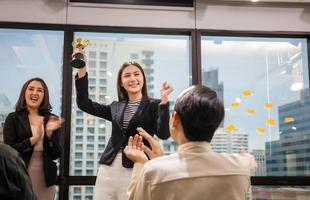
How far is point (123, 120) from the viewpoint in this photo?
9.04 ft

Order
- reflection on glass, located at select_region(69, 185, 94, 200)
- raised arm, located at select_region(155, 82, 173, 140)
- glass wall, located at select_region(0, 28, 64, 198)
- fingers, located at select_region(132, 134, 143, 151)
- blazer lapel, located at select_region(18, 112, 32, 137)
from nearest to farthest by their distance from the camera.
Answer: fingers, located at select_region(132, 134, 143, 151)
raised arm, located at select_region(155, 82, 173, 140)
blazer lapel, located at select_region(18, 112, 32, 137)
reflection on glass, located at select_region(69, 185, 94, 200)
glass wall, located at select_region(0, 28, 64, 198)

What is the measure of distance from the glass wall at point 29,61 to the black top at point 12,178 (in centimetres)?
208

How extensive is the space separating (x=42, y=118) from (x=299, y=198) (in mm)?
2614

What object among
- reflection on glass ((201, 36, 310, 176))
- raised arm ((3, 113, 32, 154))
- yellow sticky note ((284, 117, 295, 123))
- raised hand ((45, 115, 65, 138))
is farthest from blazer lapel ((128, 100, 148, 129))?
yellow sticky note ((284, 117, 295, 123))

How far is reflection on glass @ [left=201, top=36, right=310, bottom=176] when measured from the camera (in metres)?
3.82

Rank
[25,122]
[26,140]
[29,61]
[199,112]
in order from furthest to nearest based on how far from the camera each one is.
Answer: [29,61] < [25,122] < [26,140] < [199,112]

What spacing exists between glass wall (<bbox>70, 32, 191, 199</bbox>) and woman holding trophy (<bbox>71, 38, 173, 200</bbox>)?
2.47 feet

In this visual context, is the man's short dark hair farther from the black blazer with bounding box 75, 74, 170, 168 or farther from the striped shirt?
the striped shirt

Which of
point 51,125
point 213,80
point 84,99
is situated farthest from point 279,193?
point 51,125

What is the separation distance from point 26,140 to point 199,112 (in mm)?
2023

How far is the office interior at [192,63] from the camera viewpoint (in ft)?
12.0

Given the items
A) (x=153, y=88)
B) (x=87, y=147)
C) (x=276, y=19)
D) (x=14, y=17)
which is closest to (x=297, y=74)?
(x=276, y=19)

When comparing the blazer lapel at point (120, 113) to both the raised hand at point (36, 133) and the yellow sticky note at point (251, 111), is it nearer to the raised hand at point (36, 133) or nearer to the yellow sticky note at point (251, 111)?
the raised hand at point (36, 133)

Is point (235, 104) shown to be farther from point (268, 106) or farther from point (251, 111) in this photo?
point (268, 106)
